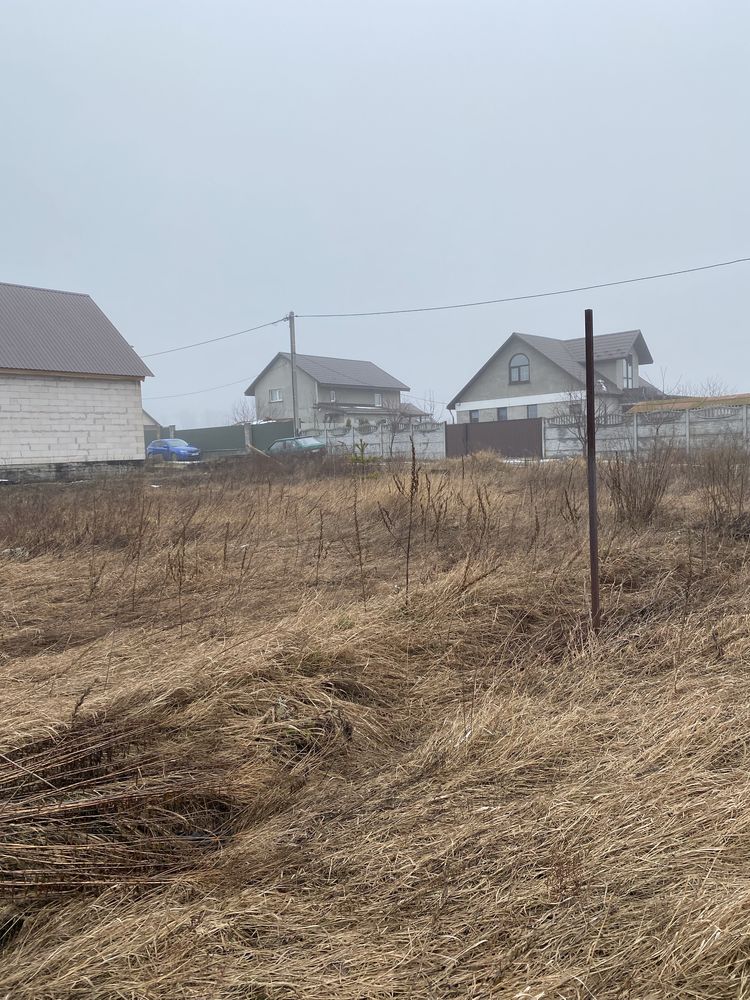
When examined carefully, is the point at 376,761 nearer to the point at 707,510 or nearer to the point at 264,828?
the point at 264,828

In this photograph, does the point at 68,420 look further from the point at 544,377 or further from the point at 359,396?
the point at 359,396

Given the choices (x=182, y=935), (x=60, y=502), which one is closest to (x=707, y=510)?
(x=182, y=935)

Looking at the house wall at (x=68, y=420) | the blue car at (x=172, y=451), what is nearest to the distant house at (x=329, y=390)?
the blue car at (x=172, y=451)

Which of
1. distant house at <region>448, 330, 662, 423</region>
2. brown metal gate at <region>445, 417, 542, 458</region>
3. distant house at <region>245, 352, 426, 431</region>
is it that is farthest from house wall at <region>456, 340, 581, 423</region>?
brown metal gate at <region>445, 417, 542, 458</region>

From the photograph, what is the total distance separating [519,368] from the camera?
4153 centimetres

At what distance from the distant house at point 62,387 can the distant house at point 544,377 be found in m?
22.7

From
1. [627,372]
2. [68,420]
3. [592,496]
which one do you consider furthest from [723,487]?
[627,372]

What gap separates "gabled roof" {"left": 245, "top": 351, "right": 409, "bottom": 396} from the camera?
47250mm

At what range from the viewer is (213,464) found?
20391mm

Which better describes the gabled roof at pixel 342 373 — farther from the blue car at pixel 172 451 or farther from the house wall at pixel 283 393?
the blue car at pixel 172 451

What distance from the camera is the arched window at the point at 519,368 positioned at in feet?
135

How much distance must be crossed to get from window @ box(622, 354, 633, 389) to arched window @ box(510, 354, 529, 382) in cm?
513

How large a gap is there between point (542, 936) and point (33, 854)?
1.46 m

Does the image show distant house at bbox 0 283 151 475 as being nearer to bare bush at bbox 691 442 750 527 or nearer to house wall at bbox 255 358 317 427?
bare bush at bbox 691 442 750 527
